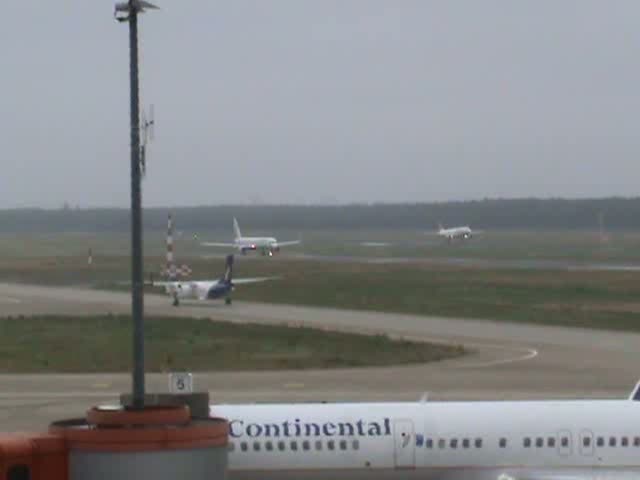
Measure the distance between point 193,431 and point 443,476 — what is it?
12.3 metres

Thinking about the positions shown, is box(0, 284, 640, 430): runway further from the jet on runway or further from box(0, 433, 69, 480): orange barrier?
box(0, 433, 69, 480): orange barrier

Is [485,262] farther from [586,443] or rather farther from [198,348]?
[586,443]

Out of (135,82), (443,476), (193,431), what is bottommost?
(443,476)

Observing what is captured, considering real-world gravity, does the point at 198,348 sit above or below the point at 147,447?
below

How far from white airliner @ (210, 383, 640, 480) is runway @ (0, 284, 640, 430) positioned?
17859mm

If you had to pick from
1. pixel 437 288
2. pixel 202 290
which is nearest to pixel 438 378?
pixel 202 290

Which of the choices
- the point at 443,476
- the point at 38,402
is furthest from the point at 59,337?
the point at 443,476

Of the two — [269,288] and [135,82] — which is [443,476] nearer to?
[135,82]

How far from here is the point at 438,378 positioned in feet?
185

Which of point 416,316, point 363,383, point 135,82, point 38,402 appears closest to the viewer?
point 135,82

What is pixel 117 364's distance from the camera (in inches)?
2416

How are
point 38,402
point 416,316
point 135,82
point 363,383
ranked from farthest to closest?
point 416,316, point 363,383, point 38,402, point 135,82

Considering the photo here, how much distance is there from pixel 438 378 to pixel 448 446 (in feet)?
92.8

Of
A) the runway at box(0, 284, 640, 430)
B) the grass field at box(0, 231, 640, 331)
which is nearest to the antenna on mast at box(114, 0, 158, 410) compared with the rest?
the runway at box(0, 284, 640, 430)
